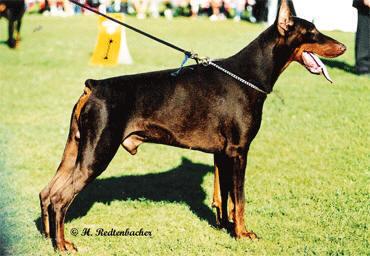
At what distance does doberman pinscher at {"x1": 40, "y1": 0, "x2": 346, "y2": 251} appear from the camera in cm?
461

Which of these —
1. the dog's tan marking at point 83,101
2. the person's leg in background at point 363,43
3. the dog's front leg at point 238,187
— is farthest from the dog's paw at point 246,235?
the person's leg in background at point 363,43

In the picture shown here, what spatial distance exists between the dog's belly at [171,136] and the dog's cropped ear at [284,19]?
1068mm

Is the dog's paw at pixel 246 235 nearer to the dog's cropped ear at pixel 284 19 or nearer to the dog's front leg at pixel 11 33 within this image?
the dog's cropped ear at pixel 284 19

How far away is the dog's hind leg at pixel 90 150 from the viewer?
4.57 m

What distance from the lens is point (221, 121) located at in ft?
15.8

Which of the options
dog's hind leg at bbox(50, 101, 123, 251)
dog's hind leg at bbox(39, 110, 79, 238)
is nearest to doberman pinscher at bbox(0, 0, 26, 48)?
dog's hind leg at bbox(39, 110, 79, 238)

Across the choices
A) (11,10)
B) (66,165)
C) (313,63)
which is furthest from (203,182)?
(11,10)

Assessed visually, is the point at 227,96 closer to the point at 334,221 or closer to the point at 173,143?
the point at 173,143

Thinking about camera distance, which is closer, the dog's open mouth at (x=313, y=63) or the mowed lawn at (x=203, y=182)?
the dog's open mouth at (x=313, y=63)

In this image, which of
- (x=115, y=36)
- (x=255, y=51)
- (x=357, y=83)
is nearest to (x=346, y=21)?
(x=357, y=83)

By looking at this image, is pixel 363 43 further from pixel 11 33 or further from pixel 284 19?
pixel 11 33

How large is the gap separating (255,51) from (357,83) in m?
7.67

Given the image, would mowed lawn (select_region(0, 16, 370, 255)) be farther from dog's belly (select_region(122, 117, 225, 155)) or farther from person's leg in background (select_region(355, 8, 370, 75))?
dog's belly (select_region(122, 117, 225, 155))

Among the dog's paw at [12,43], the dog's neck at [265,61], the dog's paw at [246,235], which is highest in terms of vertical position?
the dog's neck at [265,61]
